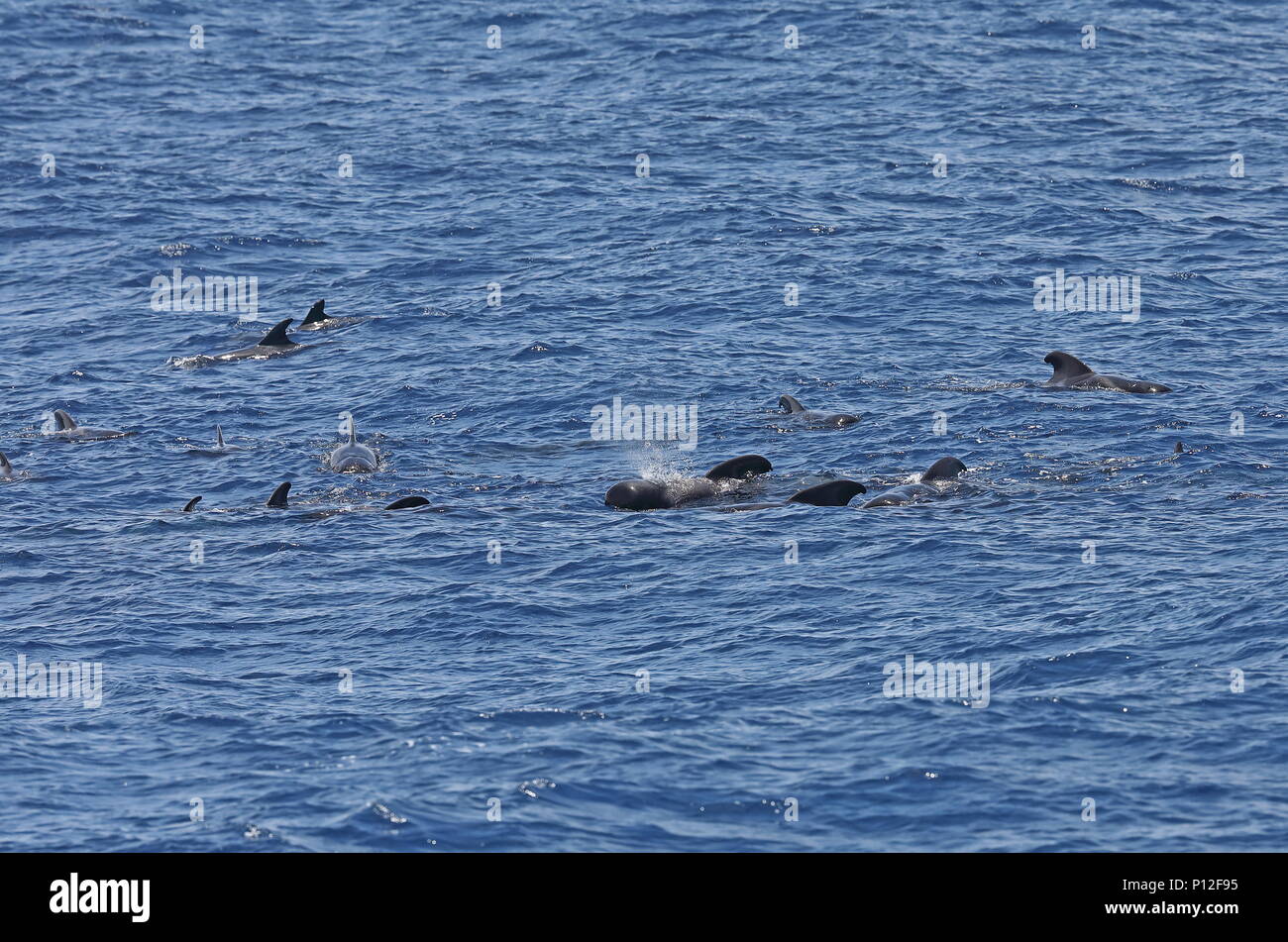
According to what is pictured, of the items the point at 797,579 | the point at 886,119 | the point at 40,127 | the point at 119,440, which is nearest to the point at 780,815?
the point at 797,579

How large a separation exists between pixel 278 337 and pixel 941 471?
14.6 m

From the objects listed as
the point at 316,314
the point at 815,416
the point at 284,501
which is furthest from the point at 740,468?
the point at 316,314

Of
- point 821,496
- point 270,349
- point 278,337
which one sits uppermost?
point 278,337

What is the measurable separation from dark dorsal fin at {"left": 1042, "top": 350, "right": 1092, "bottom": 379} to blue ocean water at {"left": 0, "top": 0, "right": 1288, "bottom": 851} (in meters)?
0.74

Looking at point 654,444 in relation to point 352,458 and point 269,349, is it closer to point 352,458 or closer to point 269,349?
point 352,458

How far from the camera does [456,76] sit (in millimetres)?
53250

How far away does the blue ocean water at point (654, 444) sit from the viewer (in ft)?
54.3

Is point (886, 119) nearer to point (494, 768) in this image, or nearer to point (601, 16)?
point (601, 16)

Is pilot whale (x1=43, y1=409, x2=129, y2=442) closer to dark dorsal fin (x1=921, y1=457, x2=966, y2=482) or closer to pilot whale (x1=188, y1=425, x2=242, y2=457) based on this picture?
pilot whale (x1=188, y1=425, x2=242, y2=457)

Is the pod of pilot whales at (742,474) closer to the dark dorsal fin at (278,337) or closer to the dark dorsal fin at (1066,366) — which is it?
the dark dorsal fin at (1066,366)

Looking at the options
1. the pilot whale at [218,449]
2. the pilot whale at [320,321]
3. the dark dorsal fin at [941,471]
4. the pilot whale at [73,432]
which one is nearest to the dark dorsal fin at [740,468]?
the dark dorsal fin at [941,471]

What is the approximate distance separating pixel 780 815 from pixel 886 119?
34117 mm

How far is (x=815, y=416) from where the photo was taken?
2786 cm

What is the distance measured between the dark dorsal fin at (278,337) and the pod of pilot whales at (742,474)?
487 centimetres
